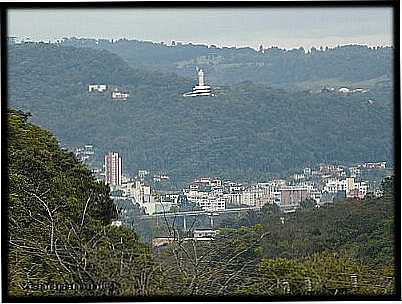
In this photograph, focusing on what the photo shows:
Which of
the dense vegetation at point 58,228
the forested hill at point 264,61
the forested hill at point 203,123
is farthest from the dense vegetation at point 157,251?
the forested hill at point 264,61

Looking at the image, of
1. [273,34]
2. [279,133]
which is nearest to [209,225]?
[279,133]

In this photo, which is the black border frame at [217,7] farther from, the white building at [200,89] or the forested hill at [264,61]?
the white building at [200,89]

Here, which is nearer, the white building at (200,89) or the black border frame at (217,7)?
the black border frame at (217,7)

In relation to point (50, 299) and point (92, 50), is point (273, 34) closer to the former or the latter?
point (92, 50)

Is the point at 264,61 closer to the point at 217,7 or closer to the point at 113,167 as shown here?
the point at 217,7

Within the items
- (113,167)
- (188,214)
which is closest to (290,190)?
(188,214)

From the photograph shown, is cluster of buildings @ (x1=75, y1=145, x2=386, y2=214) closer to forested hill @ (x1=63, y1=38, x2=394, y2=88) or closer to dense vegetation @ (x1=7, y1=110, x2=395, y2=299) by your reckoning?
dense vegetation @ (x1=7, y1=110, x2=395, y2=299)

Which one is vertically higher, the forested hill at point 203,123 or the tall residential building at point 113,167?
the forested hill at point 203,123

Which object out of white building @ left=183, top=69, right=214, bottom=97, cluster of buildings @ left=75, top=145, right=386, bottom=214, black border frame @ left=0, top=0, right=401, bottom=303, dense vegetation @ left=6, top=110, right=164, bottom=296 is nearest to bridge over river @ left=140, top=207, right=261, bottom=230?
cluster of buildings @ left=75, top=145, right=386, bottom=214
